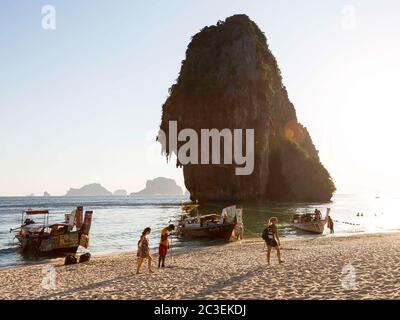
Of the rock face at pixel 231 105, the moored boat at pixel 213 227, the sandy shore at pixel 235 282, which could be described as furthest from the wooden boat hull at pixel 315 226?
the rock face at pixel 231 105

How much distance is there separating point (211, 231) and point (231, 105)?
234ft

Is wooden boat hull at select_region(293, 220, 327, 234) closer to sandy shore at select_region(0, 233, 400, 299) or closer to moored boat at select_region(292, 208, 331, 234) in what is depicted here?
moored boat at select_region(292, 208, 331, 234)

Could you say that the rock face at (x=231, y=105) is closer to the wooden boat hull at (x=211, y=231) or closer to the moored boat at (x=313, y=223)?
the moored boat at (x=313, y=223)

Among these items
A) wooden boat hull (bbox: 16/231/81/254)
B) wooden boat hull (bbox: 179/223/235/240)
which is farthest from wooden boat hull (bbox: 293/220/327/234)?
wooden boat hull (bbox: 16/231/81/254)

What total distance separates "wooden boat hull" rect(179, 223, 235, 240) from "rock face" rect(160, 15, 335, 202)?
66017mm

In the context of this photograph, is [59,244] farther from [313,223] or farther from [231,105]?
[231,105]

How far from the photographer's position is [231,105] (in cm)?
10550

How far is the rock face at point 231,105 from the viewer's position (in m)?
106

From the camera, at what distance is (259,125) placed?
108 metres

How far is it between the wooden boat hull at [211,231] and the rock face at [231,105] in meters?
66.0
